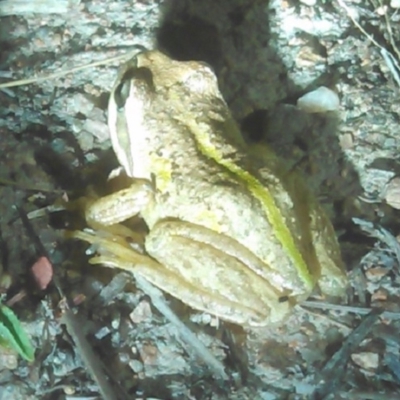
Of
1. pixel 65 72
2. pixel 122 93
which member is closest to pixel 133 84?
pixel 122 93

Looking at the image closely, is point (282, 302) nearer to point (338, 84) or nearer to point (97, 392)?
point (97, 392)

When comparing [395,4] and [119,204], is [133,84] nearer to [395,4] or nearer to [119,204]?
[119,204]

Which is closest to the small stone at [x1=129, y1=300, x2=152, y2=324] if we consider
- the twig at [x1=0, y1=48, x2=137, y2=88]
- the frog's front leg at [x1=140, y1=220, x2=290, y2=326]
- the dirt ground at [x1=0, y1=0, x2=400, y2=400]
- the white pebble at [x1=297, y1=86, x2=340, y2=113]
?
the dirt ground at [x1=0, y1=0, x2=400, y2=400]

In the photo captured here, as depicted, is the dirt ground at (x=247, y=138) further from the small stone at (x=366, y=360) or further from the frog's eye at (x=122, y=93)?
the frog's eye at (x=122, y=93)

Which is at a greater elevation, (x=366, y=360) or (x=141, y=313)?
(x=141, y=313)

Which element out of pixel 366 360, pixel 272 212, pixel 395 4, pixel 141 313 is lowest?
pixel 366 360

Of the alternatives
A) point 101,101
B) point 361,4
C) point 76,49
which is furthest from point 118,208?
point 361,4

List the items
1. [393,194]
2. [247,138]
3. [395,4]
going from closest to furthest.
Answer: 1. [393,194]
2. [247,138]
3. [395,4]
